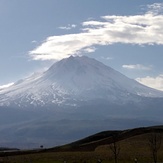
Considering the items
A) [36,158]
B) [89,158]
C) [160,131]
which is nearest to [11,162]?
[36,158]

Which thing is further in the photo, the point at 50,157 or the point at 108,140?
the point at 108,140

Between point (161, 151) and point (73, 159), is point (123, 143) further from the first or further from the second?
point (73, 159)

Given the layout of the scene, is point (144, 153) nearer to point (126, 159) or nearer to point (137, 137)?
point (126, 159)

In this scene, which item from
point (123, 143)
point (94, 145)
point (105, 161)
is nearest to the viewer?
point (105, 161)

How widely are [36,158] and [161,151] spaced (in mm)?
23544

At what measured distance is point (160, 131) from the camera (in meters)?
Answer: 104

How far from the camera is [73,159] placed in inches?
3068

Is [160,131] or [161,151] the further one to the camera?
[160,131]

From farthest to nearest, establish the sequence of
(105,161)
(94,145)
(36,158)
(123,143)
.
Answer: (94,145)
(123,143)
(36,158)
(105,161)

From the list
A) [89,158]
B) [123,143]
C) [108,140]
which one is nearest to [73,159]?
[89,158]

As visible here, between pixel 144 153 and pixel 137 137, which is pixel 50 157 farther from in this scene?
pixel 137 137

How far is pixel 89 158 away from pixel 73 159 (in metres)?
2.88

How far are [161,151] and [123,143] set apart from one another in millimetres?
13763

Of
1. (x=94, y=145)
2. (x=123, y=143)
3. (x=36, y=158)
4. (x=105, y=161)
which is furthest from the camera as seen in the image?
(x=94, y=145)
